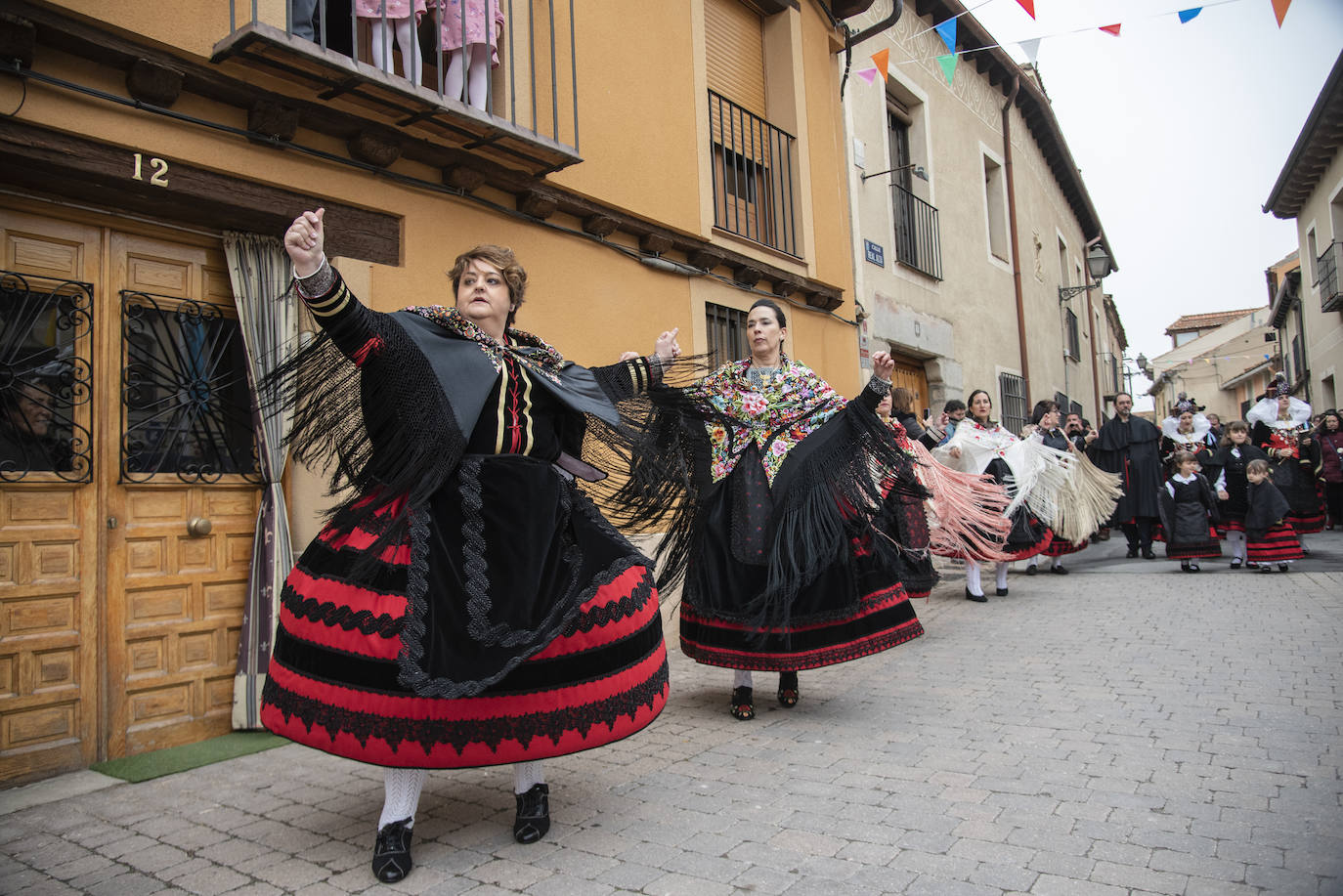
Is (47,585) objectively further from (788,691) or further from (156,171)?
(788,691)

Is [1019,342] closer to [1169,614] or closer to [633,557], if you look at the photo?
[1169,614]

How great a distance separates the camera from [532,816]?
2.97m

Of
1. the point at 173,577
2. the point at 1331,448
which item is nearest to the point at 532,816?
the point at 173,577

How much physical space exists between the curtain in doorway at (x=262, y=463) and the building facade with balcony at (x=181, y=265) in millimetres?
18

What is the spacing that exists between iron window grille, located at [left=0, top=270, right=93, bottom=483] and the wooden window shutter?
5907 millimetres

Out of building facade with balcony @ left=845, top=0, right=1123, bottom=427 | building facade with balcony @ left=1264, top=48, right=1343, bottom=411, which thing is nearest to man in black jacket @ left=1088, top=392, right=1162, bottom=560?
building facade with balcony @ left=845, top=0, right=1123, bottom=427

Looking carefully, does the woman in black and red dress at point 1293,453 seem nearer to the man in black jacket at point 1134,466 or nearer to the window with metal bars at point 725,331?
the man in black jacket at point 1134,466

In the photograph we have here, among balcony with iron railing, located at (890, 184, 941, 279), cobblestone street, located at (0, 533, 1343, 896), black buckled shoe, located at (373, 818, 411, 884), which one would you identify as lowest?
cobblestone street, located at (0, 533, 1343, 896)

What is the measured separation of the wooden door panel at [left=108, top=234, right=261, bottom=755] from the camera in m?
4.14

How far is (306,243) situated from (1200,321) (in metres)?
72.1

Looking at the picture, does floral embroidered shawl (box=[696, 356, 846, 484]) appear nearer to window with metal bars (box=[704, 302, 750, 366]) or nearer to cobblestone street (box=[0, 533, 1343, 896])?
cobblestone street (box=[0, 533, 1343, 896])

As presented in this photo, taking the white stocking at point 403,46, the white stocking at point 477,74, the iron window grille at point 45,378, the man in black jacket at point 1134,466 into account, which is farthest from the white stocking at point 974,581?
the iron window grille at point 45,378

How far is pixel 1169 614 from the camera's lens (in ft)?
22.9

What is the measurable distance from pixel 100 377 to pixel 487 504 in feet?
8.27
